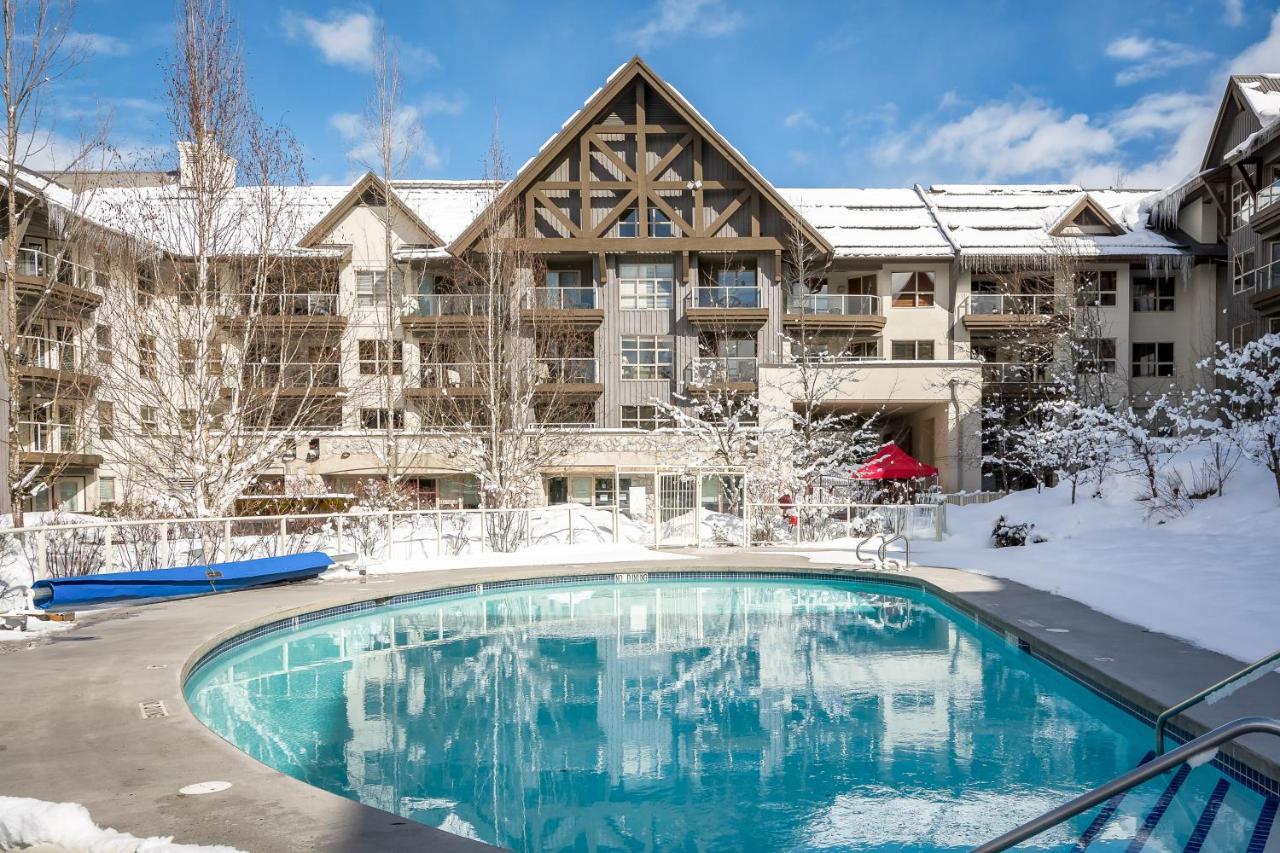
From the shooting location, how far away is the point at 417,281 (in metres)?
32.2

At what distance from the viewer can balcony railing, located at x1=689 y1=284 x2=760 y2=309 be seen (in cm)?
3086

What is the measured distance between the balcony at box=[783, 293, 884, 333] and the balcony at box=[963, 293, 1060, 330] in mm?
3222

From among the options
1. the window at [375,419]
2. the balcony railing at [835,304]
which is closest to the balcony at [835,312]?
the balcony railing at [835,304]

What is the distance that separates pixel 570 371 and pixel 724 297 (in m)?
5.81

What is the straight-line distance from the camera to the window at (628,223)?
103ft

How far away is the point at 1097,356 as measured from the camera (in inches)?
1128

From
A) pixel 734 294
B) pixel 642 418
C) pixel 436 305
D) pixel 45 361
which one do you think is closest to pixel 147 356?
pixel 45 361

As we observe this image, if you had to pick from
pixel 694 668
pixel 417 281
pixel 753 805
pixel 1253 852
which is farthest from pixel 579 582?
pixel 417 281

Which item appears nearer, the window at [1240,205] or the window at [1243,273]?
the window at [1240,205]

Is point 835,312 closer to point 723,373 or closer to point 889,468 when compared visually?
point 723,373

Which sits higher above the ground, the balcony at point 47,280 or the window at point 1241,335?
the balcony at point 47,280

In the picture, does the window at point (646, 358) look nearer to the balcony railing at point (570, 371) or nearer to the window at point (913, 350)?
the balcony railing at point (570, 371)

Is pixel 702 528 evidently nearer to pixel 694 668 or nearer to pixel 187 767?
pixel 694 668

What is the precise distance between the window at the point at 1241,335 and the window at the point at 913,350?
947 cm
